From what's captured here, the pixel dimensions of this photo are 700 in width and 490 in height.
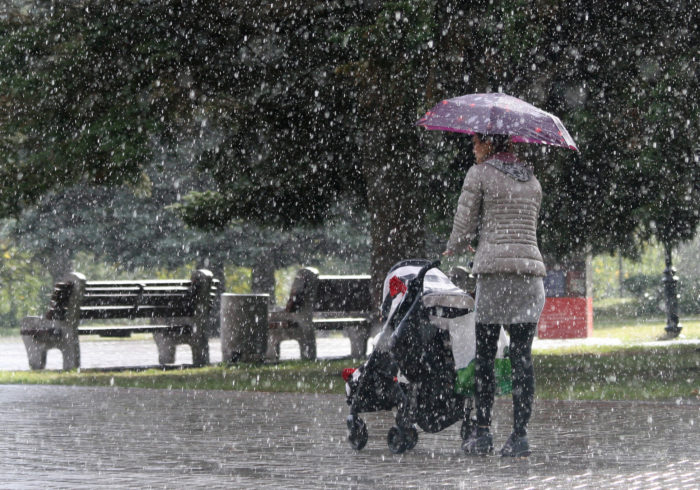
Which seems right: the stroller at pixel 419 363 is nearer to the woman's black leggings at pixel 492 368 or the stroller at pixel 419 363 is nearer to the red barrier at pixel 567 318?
the woman's black leggings at pixel 492 368

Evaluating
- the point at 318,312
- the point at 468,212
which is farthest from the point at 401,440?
the point at 318,312

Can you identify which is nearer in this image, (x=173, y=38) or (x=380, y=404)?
(x=380, y=404)

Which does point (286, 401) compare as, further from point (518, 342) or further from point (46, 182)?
point (46, 182)

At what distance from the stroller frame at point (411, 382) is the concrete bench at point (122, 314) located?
29.7 ft

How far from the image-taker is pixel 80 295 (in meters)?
15.8

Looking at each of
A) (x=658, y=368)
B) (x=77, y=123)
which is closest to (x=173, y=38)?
(x=77, y=123)

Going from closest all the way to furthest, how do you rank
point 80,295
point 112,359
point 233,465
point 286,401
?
point 233,465 → point 286,401 → point 80,295 → point 112,359

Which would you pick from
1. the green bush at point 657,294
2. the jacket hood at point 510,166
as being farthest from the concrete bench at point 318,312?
the green bush at point 657,294

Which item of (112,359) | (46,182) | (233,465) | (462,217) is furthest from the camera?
(112,359)

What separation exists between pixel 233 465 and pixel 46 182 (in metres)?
8.66

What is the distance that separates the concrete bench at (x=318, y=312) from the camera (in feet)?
57.1

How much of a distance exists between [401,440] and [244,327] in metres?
9.50

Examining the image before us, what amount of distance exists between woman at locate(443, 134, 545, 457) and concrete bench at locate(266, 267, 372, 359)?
33.2 feet

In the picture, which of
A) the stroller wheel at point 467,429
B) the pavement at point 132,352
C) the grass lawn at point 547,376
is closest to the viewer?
the stroller wheel at point 467,429
